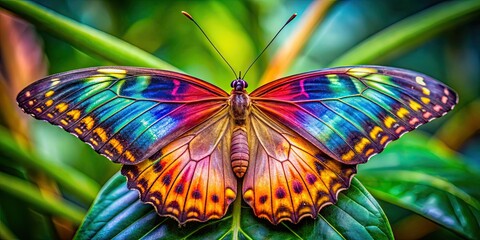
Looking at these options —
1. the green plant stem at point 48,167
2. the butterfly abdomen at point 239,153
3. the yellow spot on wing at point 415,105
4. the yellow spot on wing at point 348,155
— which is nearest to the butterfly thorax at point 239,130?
the butterfly abdomen at point 239,153

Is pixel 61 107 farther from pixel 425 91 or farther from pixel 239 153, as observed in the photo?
pixel 425 91

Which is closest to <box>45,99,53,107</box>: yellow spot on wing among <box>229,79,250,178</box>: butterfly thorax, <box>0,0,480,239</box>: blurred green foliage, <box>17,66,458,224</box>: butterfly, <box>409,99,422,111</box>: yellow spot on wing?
<box>17,66,458,224</box>: butterfly

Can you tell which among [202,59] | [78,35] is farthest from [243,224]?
[202,59]

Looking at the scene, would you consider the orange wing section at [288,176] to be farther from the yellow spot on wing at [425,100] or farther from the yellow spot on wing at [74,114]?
the yellow spot on wing at [74,114]

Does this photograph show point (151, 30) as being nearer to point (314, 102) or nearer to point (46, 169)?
point (46, 169)

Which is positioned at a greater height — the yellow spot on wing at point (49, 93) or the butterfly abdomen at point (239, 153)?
the yellow spot on wing at point (49, 93)

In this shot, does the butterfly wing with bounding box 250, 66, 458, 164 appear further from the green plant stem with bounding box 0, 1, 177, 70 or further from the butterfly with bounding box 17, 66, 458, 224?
the green plant stem with bounding box 0, 1, 177, 70
